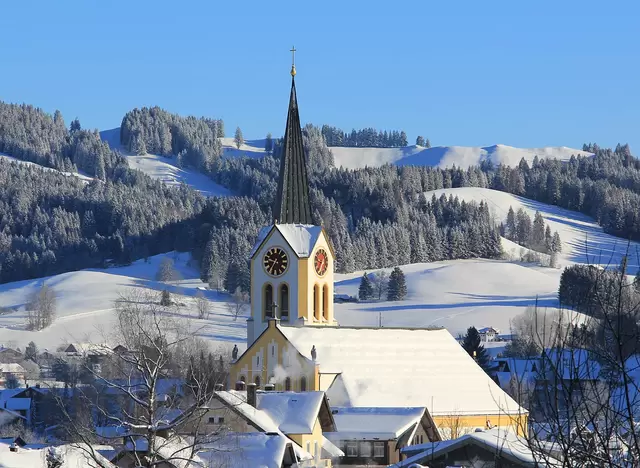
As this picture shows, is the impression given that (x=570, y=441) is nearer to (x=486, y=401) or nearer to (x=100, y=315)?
(x=486, y=401)

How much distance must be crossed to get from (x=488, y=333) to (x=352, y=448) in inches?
4616

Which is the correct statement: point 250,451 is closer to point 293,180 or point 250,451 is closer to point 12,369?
point 293,180

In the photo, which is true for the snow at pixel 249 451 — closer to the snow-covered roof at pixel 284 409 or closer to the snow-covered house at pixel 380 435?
the snow-covered roof at pixel 284 409

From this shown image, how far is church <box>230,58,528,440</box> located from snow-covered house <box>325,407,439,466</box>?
3951mm

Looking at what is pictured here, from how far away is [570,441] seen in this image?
1520 centimetres

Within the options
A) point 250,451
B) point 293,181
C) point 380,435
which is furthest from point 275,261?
point 250,451

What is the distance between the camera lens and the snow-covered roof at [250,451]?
37875 millimetres

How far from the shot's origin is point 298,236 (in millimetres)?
72250

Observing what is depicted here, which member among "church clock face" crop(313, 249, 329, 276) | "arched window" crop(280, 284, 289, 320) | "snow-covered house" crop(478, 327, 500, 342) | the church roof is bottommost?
"snow-covered house" crop(478, 327, 500, 342)

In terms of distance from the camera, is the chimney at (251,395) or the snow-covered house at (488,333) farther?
the snow-covered house at (488,333)

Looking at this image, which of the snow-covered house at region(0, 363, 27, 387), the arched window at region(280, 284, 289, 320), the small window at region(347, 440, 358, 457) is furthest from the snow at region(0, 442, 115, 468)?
the snow-covered house at region(0, 363, 27, 387)

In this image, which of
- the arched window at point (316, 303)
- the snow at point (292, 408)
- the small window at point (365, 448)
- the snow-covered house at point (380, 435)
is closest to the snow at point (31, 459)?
the snow at point (292, 408)

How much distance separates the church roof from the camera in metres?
73.2

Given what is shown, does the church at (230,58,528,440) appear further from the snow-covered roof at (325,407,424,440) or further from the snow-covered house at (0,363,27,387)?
the snow-covered house at (0,363,27,387)
